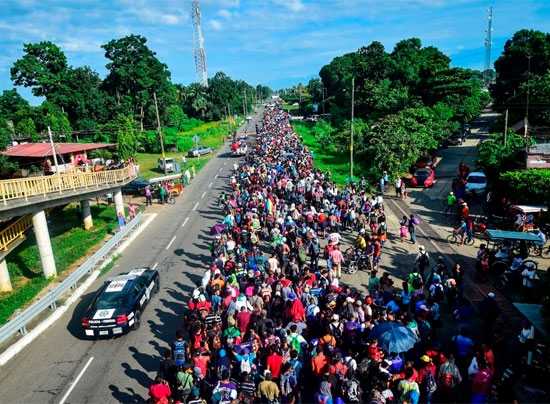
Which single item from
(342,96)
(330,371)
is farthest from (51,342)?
(342,96)

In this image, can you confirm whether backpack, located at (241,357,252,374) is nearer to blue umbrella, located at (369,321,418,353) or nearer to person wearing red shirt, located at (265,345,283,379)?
person wearing red shirt, located at (265,345,283,379)

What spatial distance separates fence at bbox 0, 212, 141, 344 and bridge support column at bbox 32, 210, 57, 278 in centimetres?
164

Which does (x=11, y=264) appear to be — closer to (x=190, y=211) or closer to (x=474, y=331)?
(x=190, y=211)

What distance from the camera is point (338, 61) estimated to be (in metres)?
119

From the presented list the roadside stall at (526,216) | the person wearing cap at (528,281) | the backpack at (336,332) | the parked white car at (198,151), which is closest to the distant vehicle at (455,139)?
the parked white car at (198,151)

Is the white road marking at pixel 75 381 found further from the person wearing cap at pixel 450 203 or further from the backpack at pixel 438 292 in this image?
the person wearing cap at pixel 450 203

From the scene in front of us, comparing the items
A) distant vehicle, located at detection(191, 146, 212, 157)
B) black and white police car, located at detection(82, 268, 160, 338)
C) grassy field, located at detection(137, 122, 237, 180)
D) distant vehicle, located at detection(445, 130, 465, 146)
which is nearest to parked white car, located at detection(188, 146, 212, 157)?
distant vehicle, located at detection(191, 146, 212, 157)

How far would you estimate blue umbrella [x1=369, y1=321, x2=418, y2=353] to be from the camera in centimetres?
864

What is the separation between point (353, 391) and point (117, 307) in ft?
25.2

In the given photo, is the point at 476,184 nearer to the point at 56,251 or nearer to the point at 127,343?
the point at 127,343

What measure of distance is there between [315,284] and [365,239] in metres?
5.28

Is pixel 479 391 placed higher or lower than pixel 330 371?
lower

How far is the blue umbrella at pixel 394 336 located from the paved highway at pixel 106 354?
5724 mm

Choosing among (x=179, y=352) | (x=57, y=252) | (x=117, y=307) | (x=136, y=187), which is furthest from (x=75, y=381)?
(x=136, y=187)
